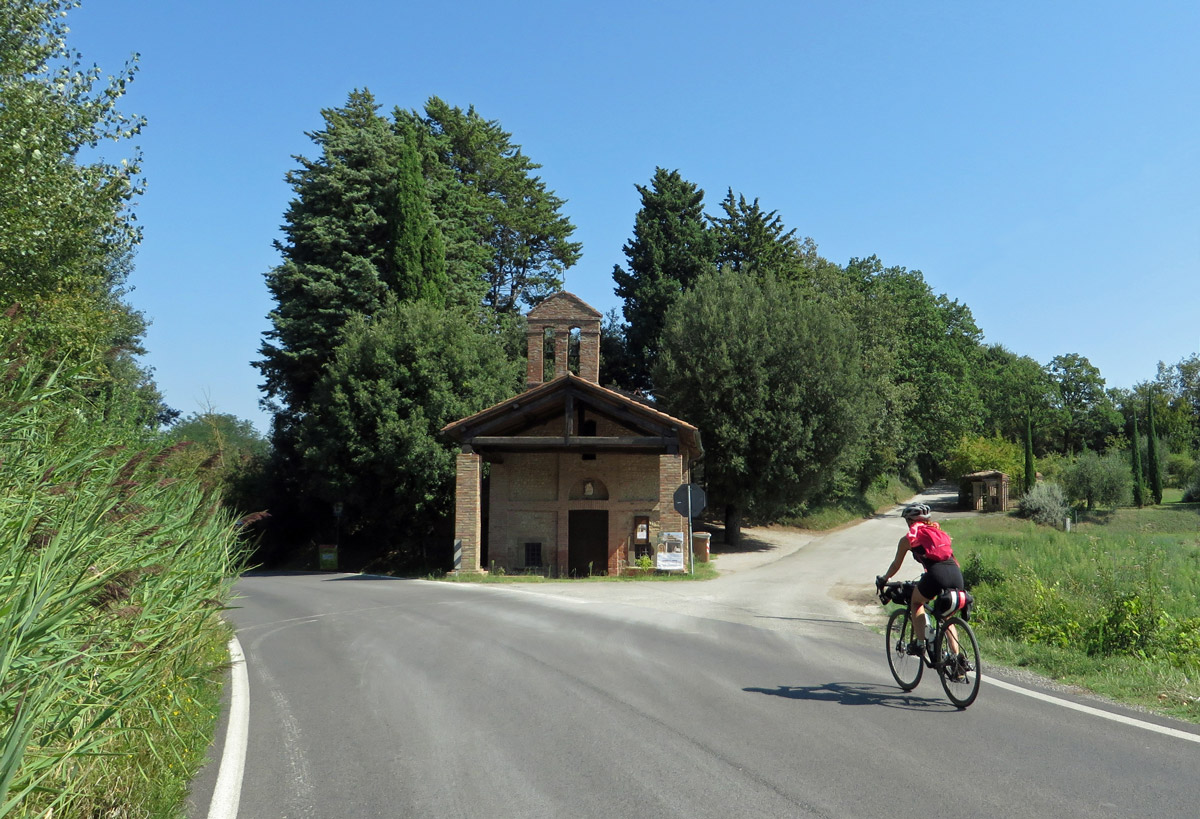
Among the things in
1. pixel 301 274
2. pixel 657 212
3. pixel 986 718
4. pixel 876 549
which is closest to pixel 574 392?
pixel 876 549

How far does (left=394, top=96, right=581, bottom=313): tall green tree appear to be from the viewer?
4809 cm

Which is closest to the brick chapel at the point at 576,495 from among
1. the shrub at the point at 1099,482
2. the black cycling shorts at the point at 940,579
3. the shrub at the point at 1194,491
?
the black cycling shorts at the point at 940,579

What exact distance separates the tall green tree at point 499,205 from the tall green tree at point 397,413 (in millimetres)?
11898

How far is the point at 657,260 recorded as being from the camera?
48.5 meters

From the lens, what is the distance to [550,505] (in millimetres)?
28500

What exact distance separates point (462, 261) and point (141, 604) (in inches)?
1512

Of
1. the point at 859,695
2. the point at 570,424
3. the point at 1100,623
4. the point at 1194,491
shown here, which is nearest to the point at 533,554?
the point at 570,424

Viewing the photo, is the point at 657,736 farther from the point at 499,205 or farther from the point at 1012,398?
the point at 1012,398

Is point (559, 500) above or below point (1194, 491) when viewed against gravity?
below

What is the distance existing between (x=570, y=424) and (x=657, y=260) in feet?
82.1

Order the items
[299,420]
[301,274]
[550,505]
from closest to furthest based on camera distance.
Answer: [550,505] < [301,274] < [299,420]

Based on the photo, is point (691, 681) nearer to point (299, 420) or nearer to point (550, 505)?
point (550, 505)

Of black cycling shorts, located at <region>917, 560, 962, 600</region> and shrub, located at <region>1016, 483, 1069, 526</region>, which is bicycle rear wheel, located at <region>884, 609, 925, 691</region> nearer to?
black cycling shorts, located at <region>917, 560, 962, 600</region>

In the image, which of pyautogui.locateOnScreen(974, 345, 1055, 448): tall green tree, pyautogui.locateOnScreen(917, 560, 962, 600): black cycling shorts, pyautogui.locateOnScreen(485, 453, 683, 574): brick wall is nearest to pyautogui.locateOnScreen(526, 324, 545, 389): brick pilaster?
pyautogui.locateOnScreen(485, 453, 683, 574): brick wall
